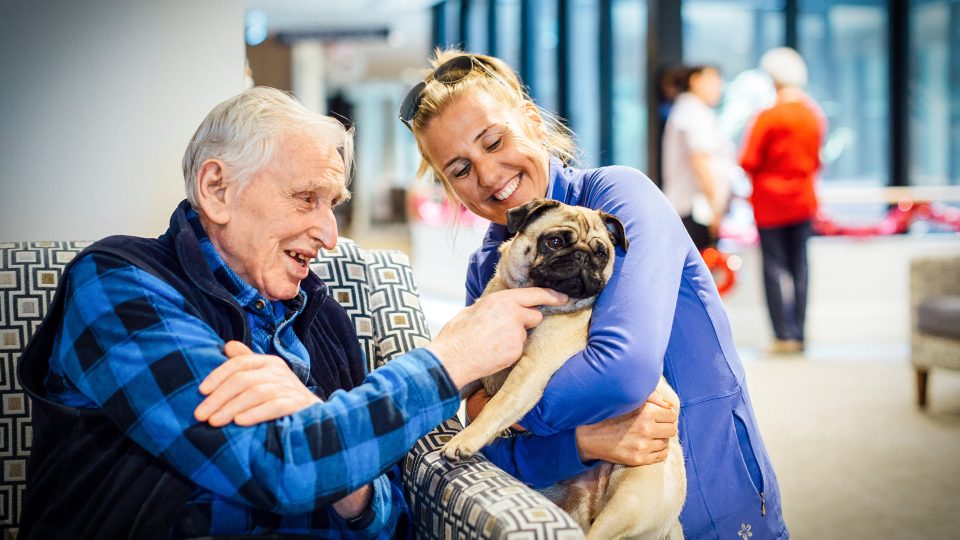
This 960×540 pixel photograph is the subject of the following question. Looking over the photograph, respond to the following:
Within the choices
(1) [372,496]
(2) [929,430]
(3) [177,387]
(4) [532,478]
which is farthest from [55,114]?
(2) [929,430]

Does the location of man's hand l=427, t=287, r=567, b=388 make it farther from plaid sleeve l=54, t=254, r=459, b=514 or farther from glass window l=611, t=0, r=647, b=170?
glass window l=611, t=0, r=647, b=170

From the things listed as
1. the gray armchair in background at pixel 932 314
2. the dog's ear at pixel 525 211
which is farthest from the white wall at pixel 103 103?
the gray armchair in background at pixel 932 314

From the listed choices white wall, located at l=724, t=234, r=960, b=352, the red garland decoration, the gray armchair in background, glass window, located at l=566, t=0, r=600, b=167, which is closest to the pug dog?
the gray armchair in background

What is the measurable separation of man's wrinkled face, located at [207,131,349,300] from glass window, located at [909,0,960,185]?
8.84 meters

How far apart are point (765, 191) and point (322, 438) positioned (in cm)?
553

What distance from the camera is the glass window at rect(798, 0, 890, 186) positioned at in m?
8.89

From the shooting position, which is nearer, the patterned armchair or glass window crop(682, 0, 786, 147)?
the patterned armchair

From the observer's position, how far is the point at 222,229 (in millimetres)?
1465

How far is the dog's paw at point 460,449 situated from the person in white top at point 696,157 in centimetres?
470

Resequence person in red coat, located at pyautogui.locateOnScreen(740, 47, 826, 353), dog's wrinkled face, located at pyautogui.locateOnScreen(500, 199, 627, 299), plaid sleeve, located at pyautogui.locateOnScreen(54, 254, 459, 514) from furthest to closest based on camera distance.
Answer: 1. person in red coat, located at pyautogui.locateOnScreen(740, 47, 826, 353)
2. dog's wrinkled face, located at pyautogui.locateOnScreen(500, 199, 627, 299)
3. plaid sleeve, located at pyautogui.locateOnScreen(54, 254, 459, 514)

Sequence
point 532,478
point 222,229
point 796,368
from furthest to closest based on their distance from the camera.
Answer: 1. point 796,368
2. point 532,478
3. point 222,229

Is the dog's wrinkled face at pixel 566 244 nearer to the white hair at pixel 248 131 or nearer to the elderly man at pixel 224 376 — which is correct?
the elderly man at pixel 224 376

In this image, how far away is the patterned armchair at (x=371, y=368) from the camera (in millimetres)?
1272

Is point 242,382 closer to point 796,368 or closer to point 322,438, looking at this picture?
point 322,438
